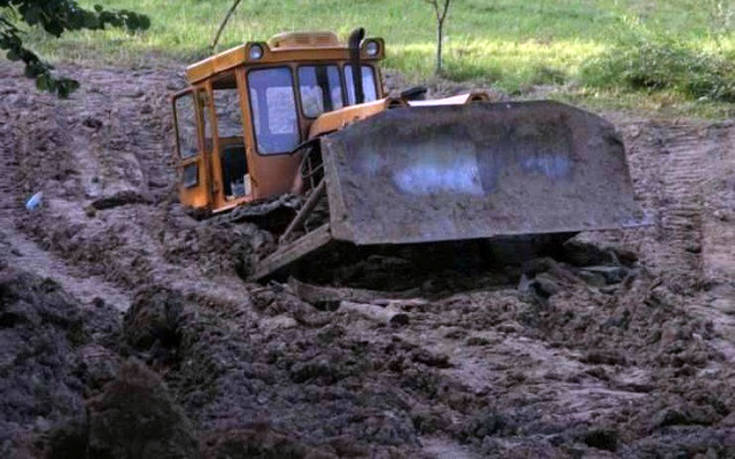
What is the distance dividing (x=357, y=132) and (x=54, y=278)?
148 inches

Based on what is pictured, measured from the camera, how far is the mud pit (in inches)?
239

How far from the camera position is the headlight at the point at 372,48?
39.9 feet

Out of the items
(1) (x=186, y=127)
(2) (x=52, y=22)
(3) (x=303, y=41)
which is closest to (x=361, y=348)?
(2) (x=52, y=22)

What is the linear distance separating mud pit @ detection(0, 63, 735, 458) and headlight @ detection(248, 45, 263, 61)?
4.67 feet

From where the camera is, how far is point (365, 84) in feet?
40.1

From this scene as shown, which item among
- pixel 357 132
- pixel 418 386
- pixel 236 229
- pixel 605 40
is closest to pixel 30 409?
pixel 418 386

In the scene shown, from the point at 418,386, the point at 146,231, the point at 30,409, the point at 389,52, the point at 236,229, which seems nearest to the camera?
the point at 30,409

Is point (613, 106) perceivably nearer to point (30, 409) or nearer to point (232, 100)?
point (232, 100)

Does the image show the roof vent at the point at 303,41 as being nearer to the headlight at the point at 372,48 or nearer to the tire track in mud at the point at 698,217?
the headlight at the point at 372,48

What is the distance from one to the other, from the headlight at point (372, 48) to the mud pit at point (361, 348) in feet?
6.01

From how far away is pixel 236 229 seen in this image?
11945 millimetres

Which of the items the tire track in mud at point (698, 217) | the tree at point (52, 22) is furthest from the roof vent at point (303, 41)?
the tree at point (52, 22)

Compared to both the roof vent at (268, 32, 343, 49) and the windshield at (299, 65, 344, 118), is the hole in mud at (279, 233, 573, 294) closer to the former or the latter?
the windshield at (299, 65, 344, 118)

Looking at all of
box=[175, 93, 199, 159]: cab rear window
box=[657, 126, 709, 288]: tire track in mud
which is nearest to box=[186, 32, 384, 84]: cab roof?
box=[175, 93, 199, 159]: cab rear window
